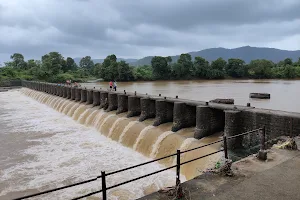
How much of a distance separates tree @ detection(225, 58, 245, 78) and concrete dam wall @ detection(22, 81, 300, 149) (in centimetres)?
7918

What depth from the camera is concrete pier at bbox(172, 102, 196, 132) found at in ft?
43.7

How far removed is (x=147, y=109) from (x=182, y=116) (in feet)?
12.1

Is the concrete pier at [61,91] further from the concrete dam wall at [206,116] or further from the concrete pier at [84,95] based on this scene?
the concrete dam wall at [206,116]

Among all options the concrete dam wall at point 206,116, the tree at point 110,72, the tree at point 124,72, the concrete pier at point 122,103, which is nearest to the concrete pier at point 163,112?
the concrete dam wall at point 206,116

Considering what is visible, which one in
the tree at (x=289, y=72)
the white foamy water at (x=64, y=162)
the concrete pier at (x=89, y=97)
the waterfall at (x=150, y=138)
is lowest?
the white foamy water at (x=64, y=162)

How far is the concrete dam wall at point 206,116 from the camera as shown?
9.15m

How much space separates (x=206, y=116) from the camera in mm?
11688

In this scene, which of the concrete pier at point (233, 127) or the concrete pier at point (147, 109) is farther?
the concrete pier at point (147, 109)

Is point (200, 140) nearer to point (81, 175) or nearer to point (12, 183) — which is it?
point (81, 175)

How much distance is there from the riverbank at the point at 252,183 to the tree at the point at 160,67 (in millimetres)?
83836

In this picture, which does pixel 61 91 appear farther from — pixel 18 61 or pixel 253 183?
pixel 18 61

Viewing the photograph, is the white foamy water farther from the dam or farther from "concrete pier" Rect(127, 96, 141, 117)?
"concrete pier" Rect(127, 96, 141, 117)

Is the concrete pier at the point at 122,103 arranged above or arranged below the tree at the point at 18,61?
below

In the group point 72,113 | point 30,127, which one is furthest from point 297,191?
point 72,113
